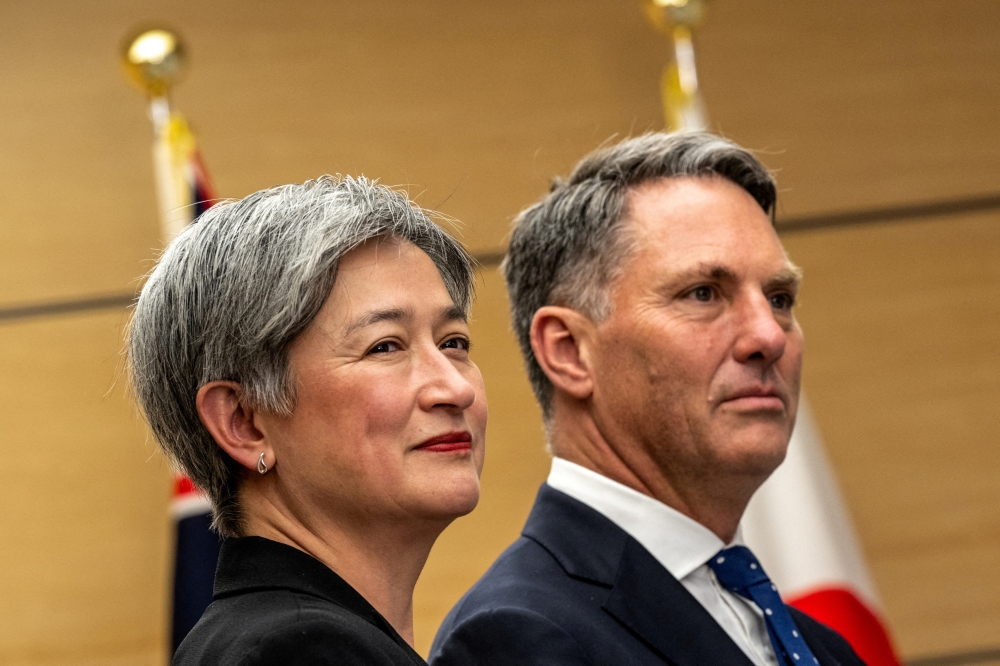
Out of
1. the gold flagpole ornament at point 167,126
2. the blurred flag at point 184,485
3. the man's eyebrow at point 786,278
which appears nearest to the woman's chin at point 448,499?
the man's eyebrow at point 786,278

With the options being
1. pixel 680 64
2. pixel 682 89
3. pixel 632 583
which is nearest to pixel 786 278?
pixel 632 583

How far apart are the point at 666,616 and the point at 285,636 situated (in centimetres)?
73

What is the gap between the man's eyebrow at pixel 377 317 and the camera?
1258 mm

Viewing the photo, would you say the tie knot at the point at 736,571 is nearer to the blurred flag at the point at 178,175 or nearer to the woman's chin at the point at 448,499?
the woman's chin at the point at 448,499

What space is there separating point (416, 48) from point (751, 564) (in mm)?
2313

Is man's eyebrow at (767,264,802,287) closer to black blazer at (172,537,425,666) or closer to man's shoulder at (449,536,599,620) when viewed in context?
man's shoulder at (449,536,599,620)

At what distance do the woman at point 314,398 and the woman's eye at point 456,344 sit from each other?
1 centimetres

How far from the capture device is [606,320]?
1853mm

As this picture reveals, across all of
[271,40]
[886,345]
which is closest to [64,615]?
[271,40]

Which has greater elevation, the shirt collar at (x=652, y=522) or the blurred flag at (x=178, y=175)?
the blurred flag at (x=178, y=175)

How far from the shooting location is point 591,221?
1.94m

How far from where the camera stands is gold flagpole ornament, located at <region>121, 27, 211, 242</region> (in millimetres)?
3053

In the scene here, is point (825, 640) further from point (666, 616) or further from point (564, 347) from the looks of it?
point (564, 347)

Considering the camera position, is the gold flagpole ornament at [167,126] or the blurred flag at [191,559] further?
the gold flagpole ornament at [167,126]
